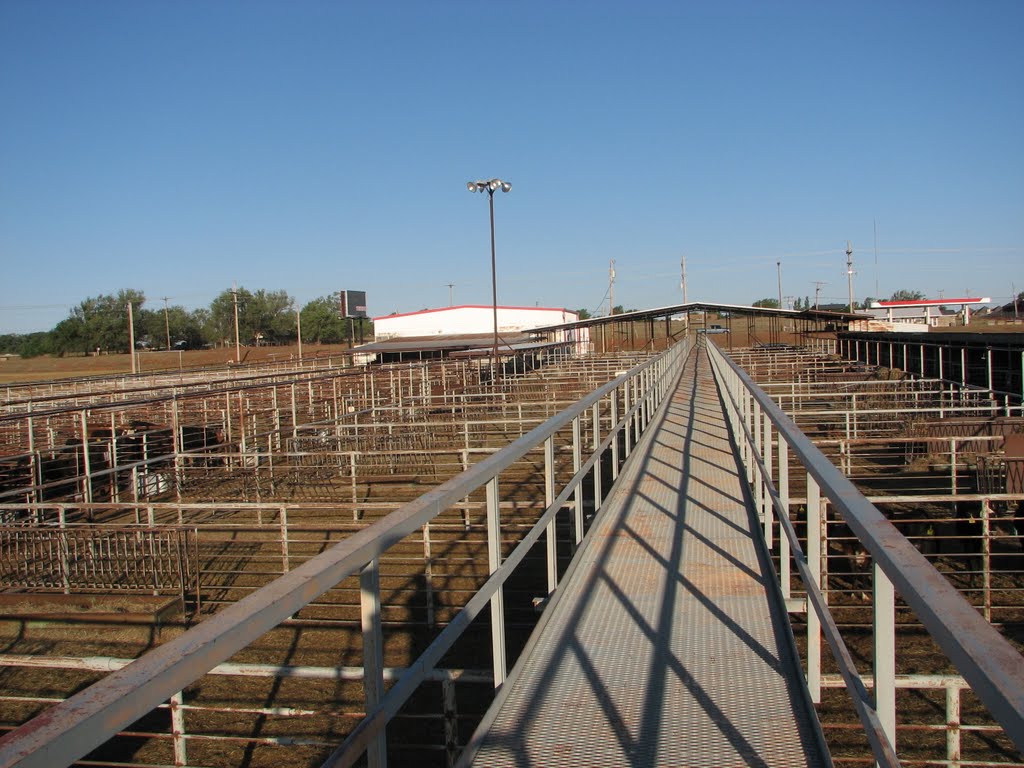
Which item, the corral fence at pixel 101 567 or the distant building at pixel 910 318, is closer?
the corral fence at pixel 101 567

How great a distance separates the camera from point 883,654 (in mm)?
2131

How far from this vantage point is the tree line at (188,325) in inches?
3462

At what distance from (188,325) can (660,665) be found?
366 ft

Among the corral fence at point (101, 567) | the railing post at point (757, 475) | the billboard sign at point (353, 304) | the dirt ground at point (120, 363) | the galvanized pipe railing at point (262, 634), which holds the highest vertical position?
the billboard sign at point (353, 304)

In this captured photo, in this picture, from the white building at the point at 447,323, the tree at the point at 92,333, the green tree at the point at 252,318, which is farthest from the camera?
the green tree at the point at 252,318

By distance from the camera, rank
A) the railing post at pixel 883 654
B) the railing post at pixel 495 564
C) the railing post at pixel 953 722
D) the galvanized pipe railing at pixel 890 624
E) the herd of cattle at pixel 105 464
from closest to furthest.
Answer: the galvanized pipe railing at pixel 890 624 → the railing post at pixel 883 654 → the railing post at pixel 495 564 → the railing post at pixel 953 722 → the herd of cattle at pixel 105 464

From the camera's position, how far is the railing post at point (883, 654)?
6.79 feet

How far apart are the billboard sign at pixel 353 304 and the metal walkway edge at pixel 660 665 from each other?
53.5 m

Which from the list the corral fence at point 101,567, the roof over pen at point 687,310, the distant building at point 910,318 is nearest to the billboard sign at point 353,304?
the roof over pen at point 687,310

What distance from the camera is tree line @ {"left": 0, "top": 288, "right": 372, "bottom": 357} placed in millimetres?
87938

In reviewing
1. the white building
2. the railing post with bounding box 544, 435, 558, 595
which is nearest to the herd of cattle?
the railing post with bounding box 544, 435, 558, 595

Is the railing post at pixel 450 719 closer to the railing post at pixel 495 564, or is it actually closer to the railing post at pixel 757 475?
the railing post at pixel 495 564

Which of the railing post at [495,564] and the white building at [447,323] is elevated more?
the white building at [447,323]

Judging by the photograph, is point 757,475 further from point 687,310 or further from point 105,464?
point 687,310
